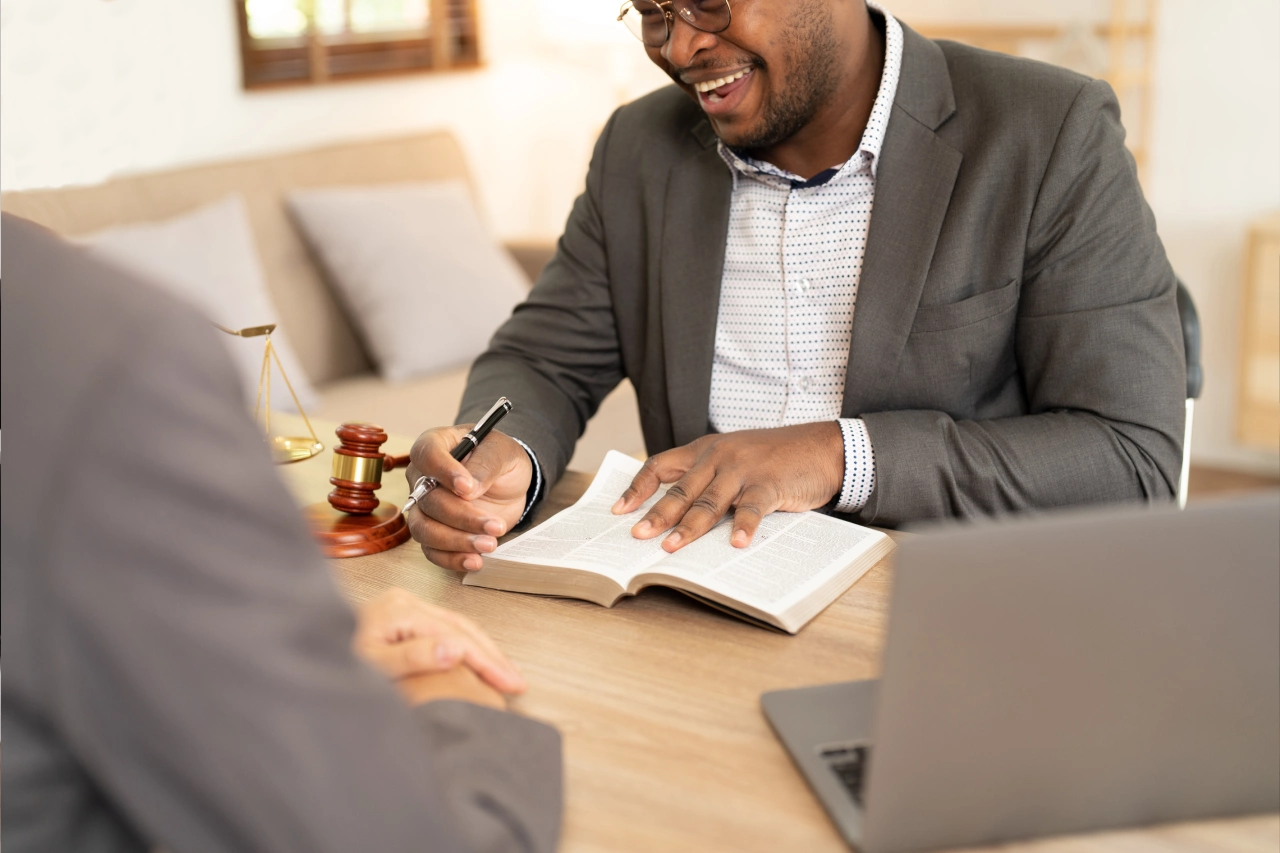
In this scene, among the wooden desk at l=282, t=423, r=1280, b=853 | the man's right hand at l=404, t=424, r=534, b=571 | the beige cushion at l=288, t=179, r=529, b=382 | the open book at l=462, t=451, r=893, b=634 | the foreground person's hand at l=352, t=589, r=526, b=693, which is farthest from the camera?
the beige cushion at l=288, t=179, r=529, b=382

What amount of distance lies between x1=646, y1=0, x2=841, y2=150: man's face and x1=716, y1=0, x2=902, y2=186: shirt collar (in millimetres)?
46

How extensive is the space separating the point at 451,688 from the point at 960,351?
0.82 meters

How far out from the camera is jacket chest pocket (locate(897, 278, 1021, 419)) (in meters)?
1.41

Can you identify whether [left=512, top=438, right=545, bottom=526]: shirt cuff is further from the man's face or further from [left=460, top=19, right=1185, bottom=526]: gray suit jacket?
the man's face

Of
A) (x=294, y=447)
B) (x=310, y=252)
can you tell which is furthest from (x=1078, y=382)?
(x=310, y=252)

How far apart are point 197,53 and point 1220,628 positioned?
2.74 metres

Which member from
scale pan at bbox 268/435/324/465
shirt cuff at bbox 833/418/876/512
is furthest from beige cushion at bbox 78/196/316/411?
shirt cuff at bbox 833/418/876/512

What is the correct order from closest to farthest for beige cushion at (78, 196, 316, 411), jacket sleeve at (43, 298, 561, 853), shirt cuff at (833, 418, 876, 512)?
jacket sleeve at (43, 298, 561, 853) → shirt cuff at (833, 418, 876, 512) → beige cushion at (78, 196, 316, 411)

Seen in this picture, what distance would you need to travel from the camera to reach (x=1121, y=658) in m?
0.68

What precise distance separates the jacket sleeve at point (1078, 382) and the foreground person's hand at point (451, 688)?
1.77ft

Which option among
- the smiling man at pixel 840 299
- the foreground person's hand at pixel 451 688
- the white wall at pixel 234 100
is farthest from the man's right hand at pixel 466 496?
the white wall at pixel 234 100

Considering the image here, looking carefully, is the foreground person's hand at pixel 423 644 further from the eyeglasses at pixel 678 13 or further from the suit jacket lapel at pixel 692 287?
the eyeglasses at pixel 678 13

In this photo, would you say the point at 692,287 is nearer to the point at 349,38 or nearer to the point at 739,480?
the point at 739,480

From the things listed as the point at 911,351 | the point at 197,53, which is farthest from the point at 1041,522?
the point at 197,53
